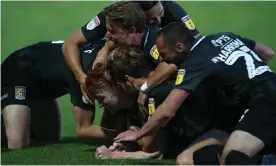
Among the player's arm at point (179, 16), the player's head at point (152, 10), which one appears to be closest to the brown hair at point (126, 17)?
the player's head at point (152, 10)

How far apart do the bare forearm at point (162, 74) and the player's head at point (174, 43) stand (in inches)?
17.2

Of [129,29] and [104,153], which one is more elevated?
[129,29]

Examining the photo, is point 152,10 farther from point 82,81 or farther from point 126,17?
point 82,81

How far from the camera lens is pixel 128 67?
5.02 meters

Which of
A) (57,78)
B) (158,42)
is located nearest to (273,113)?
(158,42)

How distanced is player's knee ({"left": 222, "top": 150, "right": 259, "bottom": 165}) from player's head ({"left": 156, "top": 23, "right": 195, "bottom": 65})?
2.30 feet

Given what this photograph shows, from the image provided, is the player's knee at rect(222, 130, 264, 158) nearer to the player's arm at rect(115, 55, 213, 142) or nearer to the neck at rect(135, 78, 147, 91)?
the player's arm at rect(115, 55, 213, 142)

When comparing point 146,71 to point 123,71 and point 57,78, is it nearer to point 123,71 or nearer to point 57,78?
point 123,71

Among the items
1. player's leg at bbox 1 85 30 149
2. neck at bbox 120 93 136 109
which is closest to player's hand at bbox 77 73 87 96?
neck at bbox 120 93 136 109

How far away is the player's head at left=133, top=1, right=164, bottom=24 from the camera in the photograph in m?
5.62

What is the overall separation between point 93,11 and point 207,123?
673cm

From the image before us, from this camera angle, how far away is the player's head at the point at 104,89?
5.04 metres

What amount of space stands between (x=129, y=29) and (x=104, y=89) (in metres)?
0.48

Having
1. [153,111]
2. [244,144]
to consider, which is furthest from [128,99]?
[244,144]
